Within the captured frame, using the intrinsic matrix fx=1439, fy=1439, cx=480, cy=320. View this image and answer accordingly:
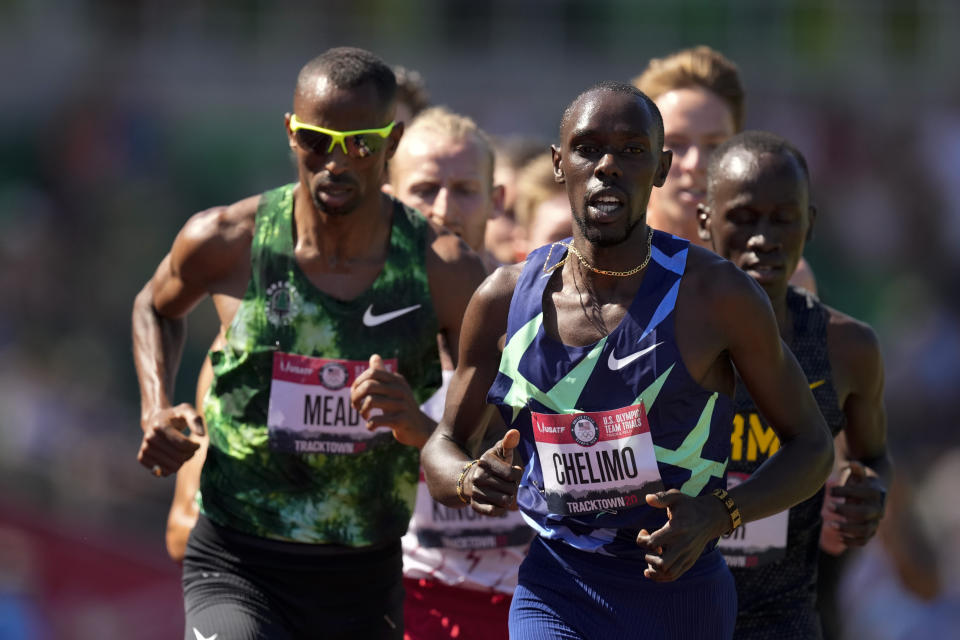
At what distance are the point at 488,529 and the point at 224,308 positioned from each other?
1341 mm

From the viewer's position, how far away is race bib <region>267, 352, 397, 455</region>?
4.57 m

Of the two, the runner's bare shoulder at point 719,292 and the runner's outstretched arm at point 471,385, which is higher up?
the runner's bare shoulder at point 719,292

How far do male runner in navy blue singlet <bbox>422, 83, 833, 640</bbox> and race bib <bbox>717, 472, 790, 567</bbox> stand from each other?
2.46ft

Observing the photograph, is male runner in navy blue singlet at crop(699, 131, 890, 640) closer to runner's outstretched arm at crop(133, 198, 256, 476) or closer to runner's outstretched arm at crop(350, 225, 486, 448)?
runner's outstretched arm at crop(350, 225, 486, 448)

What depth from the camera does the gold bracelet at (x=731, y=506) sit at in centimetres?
336

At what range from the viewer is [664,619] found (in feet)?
11.8

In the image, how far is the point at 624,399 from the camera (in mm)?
3529

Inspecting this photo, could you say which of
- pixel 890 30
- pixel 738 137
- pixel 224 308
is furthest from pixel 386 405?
pixel 890 30

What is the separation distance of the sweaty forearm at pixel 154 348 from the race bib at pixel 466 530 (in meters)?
1.04

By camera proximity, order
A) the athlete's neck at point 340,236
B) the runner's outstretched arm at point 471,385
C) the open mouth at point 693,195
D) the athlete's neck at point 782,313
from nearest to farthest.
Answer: the runner's outstretched arm at point 471,385 < the athlete's neck at point 782,313 < the athlete's neck at point 340,236 < the open mouth at point 693,195

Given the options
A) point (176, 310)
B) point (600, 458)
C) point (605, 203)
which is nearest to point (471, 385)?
point (600, 458)

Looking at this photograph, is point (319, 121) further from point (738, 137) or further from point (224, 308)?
point (738, 137)

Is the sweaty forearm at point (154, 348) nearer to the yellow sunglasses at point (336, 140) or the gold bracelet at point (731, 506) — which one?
the yellow sunglasses at point (336, 140)

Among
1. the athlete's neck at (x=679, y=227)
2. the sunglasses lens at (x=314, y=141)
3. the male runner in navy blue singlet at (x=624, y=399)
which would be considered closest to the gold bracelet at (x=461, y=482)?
the male runner in navy blue singlet at (x=624, y=399)
